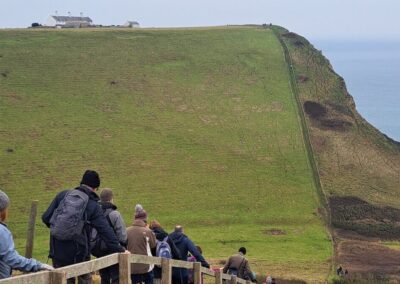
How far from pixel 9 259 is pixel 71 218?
222cm

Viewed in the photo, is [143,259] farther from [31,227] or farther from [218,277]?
[31,227]

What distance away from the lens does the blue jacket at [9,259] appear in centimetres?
826

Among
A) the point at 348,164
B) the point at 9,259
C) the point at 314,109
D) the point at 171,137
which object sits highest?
the point at 314,109

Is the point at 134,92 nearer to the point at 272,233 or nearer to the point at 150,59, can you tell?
the point at 150,59

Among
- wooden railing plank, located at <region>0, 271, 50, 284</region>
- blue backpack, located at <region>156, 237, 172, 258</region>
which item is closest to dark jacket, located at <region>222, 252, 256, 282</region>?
blue backpack, located at <region>156, 237, 172, 258</region>

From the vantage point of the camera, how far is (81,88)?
220ft

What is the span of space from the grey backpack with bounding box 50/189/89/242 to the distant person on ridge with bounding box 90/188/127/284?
2.39 feet

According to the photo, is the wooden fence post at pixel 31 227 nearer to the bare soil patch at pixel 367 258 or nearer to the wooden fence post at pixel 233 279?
the wooden fence post at pixel 233 279

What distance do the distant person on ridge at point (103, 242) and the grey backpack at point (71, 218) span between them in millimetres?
729

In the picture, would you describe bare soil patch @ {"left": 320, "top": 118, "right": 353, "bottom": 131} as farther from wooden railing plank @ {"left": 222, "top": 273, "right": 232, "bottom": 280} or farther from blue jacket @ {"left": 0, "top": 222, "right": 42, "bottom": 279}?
blue jacket @ {"left": 0, "top": 222, "right": 42, "bottom": 279}

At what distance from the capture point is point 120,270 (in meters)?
10.6

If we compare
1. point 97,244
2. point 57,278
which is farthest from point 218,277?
point 57,278

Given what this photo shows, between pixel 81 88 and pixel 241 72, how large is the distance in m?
19.2

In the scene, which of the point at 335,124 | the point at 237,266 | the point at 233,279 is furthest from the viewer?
the point at 335,124
